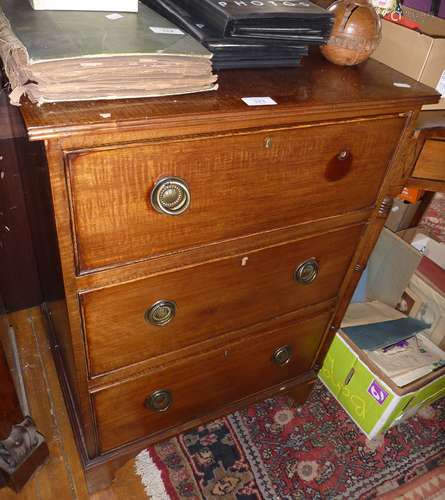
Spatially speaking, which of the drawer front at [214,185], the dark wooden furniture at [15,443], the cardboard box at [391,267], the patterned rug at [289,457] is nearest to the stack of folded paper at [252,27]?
the drawer front at [214,185]

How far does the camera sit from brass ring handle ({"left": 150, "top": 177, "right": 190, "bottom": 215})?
28.6 inches

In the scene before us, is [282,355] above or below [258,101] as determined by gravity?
below

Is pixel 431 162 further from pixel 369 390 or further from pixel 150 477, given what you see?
pixel 150 477

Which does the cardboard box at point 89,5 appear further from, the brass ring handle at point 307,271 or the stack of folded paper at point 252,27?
the brass ring handle at point 307,271

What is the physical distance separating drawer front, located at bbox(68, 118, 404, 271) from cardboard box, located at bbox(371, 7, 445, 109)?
0.22m

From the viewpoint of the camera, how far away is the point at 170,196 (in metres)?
0.75

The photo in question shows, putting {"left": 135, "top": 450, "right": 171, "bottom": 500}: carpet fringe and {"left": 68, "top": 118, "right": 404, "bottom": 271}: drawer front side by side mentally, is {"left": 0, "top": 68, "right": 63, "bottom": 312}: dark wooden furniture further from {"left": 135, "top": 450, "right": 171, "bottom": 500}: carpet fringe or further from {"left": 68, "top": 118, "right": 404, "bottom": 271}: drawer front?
{"left": 135, "top": 450, "right": 171, "bottom": 500}: carpet fringe

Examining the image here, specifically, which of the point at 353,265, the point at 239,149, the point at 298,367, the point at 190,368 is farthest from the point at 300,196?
the point at 298,367

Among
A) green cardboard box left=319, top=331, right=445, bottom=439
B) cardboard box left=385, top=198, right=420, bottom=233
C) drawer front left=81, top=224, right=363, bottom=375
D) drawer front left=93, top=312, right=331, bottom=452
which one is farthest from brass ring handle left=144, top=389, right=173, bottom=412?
cardboard box left=385, top=198, right=420, bottom=233

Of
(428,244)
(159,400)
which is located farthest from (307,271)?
(428,244)

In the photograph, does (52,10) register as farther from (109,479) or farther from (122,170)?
(109,479)

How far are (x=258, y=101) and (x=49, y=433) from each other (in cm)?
121

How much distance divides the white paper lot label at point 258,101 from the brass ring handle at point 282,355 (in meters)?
0.74

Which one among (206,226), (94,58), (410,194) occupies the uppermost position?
(94,58)
